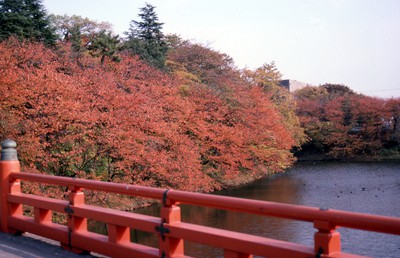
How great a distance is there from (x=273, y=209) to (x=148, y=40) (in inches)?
1175

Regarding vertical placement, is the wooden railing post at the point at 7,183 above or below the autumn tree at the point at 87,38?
below

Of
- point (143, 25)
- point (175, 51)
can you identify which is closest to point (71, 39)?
point (143, 25)

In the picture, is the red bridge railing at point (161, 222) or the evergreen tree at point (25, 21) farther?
the evergreen tree at point (25, 21)

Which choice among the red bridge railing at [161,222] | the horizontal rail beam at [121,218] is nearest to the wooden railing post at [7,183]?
the red bridge railing at [161,222]

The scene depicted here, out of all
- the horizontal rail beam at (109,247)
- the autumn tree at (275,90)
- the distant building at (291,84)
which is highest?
the distant building at (291,84)

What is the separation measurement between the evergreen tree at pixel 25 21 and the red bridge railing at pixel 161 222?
18311 millimetres

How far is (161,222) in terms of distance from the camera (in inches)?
159

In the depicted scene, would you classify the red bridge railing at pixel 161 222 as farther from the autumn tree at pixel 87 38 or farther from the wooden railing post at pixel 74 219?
the autumn tree at pixel 87 38

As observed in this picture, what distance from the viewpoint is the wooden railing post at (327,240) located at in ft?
9.84

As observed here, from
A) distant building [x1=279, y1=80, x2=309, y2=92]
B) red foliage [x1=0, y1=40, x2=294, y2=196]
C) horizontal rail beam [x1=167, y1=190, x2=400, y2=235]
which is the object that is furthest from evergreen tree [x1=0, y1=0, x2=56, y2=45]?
distant building [x1=279, y1=80, x2=309, y2=92]

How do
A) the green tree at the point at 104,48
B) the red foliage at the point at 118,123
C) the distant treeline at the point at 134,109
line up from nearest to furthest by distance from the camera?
1. the red foliage at the point at 118,123
2. the distant treeline at the point at 134,109
3. the green tree at the point at 104,48

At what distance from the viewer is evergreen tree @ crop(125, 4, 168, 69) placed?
97.2 feet

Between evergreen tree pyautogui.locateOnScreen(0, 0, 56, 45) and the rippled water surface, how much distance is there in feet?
39.2

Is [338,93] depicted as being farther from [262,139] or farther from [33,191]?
[33,191]
